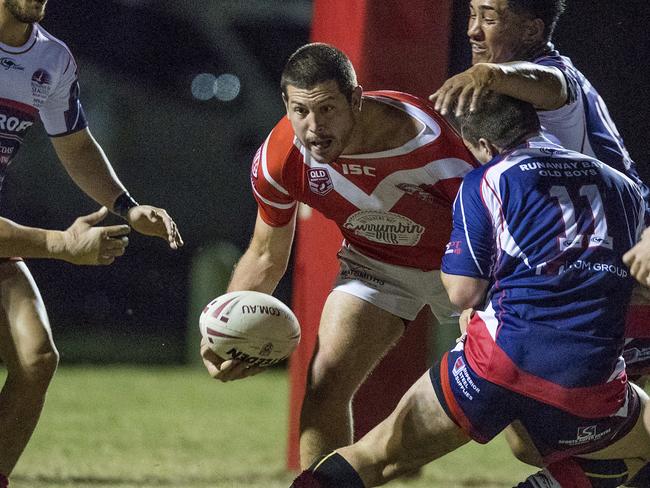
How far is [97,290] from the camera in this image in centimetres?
1145

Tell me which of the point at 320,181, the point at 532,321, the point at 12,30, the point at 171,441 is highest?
the point at 12,30

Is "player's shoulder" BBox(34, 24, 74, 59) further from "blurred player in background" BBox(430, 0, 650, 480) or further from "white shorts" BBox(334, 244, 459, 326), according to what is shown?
"blurred player in background" BBox(430, 0, 650, 480)

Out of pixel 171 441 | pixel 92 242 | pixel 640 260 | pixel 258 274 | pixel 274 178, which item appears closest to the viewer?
pixel 640 260

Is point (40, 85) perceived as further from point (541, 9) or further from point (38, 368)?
point (541, 9)

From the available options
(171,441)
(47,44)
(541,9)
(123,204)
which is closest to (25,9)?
(47,44)

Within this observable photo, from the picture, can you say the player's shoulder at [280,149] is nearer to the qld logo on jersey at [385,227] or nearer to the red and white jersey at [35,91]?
the qld logo on jersey at [385,227]

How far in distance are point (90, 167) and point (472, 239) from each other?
223cm

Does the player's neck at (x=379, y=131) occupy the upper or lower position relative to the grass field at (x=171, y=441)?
upper

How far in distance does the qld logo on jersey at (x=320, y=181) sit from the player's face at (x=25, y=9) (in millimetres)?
1314

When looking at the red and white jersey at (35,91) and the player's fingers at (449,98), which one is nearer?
the player's fingers at (449,98)

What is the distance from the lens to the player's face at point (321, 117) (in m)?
4.51

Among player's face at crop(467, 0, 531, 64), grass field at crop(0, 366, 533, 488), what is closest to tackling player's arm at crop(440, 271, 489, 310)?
player's face at crop(467, 0, 531, 64)

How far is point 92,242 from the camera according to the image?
4340 mm

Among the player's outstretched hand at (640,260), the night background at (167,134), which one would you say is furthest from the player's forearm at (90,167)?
the night background at (167,134)
